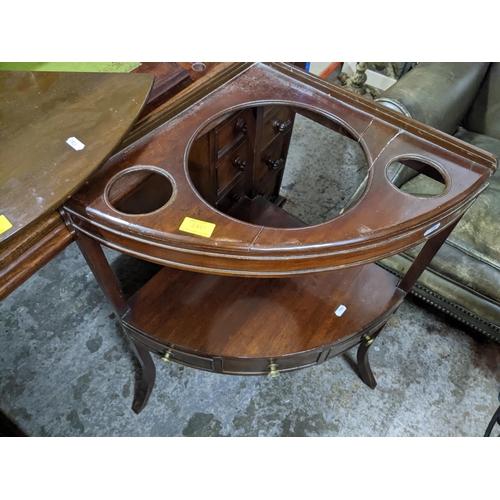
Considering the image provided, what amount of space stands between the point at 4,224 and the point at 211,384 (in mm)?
1059

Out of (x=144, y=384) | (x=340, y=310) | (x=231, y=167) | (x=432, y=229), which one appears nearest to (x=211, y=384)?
(x=144, y=384)

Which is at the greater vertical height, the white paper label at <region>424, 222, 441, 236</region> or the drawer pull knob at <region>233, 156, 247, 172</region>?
the white paper label at <region>424, 222, 441, 236</region>

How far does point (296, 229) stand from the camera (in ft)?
2.47

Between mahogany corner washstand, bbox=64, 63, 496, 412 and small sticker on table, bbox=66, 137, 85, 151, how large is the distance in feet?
0.19

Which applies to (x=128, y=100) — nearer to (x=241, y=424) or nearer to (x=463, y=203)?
(x=463, y=203)

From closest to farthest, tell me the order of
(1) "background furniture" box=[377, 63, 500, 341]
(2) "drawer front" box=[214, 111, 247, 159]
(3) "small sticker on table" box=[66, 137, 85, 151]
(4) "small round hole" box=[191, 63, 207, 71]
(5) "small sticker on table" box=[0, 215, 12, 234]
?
(5) "small sticker on table" box=[0, 215, 12, 234]
(3) "small sticker on table" box=[66, 137, 85, 151]
(4) "small round hole" box=[191, 63, 207, 71]
(2) "drawer front" box=[214, 111, 247, 159]
(1) "background furniture" box=[377, 63, 500, 341]

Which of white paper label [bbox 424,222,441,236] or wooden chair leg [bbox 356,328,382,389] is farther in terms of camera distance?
wooden chair leg [bbox 356,328,382,389]

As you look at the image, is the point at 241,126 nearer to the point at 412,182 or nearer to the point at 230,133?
the point at 230,133

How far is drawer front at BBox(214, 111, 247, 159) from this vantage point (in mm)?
1180

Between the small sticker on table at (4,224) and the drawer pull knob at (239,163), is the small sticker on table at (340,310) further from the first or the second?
the small sticker on table at (4,224)

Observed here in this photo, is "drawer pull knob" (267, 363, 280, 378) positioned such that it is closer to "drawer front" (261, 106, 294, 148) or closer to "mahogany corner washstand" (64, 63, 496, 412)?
"mahogany corner washstand" (64, 63, 496, 412)

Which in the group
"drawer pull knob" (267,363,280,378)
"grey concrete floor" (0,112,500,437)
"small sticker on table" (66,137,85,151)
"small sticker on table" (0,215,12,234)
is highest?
"small sticker on table" (66,137,85,151)

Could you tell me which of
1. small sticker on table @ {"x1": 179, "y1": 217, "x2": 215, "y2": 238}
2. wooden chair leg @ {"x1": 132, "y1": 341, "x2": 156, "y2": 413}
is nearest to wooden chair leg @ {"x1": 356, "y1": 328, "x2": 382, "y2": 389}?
wooden chair leg @ {"x1": 132, "y1": 341, "x2": 156, "y2": 413}

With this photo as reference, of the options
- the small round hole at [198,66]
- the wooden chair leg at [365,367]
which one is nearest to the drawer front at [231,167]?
the small round hole at [198,66]
